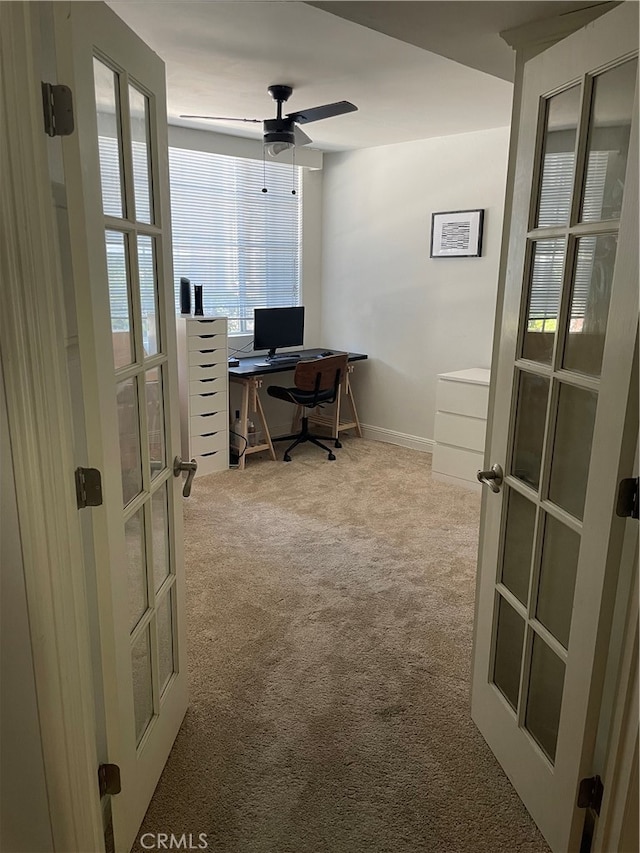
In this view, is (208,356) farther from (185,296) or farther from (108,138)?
(108,138)

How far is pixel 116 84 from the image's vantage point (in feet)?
4.57

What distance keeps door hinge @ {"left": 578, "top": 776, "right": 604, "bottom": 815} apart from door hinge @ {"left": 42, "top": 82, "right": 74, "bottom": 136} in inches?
69.3

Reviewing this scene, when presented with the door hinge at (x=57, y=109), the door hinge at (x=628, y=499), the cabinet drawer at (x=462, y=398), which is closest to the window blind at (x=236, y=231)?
the cabinet drawer at (x=462, y=398)

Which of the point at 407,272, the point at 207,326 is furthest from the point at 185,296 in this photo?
the point at 407,272

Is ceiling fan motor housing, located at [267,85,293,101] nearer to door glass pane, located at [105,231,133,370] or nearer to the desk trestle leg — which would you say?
the desk trestle leg

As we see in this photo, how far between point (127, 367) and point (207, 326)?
2922mm

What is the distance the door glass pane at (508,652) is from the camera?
183 cm

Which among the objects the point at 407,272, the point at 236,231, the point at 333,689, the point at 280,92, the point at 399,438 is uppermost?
the point at 280,92

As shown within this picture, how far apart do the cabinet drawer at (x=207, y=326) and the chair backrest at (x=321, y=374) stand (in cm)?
60

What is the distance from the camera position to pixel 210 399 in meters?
4.44

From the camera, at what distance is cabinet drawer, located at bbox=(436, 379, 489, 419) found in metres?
4.21

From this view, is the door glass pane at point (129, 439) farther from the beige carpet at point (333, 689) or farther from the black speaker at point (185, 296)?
the black speaker at point (185, 296)

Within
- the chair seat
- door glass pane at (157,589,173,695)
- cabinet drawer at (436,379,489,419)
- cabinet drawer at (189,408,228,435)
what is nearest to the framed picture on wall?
cabinet drawer at (436,379,489,419)

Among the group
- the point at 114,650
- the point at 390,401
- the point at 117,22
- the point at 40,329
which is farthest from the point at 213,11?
the point at 390,401
